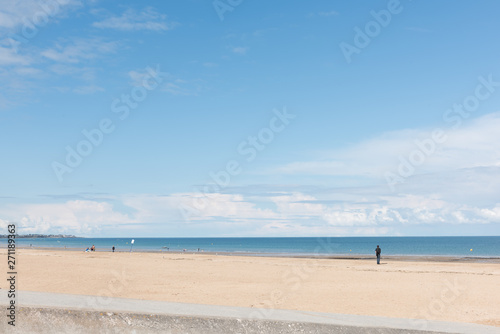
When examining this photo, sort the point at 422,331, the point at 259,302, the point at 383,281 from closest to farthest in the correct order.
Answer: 1. the point at 422,331
2. the point at 259,302
3. the point at 383,281

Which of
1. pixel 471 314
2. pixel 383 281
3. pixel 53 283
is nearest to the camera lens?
pixel 471 314

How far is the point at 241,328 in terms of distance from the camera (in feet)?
23.7

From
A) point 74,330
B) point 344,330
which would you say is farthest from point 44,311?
point 344,330

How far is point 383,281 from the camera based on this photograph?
85.3 ft

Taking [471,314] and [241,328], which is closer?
[241,328]

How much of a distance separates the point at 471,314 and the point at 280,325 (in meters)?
11.4

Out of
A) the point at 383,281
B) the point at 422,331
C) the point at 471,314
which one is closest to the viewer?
the point at 422,331

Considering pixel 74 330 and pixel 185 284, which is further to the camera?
pixel 185 284

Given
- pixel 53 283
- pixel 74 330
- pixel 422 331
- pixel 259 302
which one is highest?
pixel 422 331

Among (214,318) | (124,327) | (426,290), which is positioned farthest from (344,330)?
(426,290)

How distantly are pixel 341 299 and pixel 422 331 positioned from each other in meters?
12.0

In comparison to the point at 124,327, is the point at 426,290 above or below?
below

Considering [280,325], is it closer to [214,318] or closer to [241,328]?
Result: [241,328]

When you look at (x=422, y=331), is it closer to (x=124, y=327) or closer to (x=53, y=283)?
(x=124, y=327)
